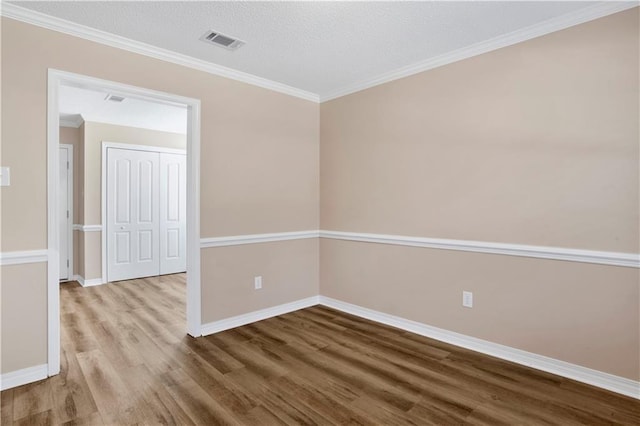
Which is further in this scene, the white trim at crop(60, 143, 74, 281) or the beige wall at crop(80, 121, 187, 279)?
the white trim at crop(60, 143, 74, 281)

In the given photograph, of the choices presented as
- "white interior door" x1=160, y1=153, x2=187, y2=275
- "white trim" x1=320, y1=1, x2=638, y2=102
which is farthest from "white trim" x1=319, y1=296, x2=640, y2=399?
"white interior door" x1=160, y1=153, x2=187, y2=275

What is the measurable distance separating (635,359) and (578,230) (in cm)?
87

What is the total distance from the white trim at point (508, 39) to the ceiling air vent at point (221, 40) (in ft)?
4.70

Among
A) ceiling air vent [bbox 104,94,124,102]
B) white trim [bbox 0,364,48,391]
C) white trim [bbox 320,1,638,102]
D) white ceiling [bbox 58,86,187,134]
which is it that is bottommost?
white trim [bbox 0,364,48,391]

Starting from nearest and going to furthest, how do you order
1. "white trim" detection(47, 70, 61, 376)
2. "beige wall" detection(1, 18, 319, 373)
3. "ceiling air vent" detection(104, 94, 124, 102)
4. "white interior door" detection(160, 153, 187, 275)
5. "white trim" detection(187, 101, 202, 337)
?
"beige wall" detection(1, 18, 319, 373), "white trim" detection(47, 70, 61, 376), "white trim" detection(187, 101, 202, 337), "ceiling air vent" detection(104, 94, 124, 102), "white interior door" detection(160, 153, 187, 275)

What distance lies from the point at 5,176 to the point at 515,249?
3711 millimetres

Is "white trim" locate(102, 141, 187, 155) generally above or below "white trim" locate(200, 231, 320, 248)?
above

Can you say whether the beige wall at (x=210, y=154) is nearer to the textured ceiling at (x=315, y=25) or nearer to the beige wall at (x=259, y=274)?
the beige wall at (x=259, y=274)

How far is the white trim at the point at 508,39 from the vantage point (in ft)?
7.32

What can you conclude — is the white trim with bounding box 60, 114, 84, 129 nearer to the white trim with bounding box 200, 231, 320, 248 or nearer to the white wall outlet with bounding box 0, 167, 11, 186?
the white wall outlet with bounding box 0, 167, 11, 186

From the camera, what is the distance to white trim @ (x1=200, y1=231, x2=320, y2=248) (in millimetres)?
3294

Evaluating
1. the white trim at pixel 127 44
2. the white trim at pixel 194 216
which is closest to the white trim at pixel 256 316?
the white trim at pixel 194 216

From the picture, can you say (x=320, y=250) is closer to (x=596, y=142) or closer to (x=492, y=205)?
(x=492, y=205)

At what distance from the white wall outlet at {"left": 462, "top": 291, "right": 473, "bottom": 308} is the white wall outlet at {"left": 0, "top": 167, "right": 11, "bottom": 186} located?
3554 mm
